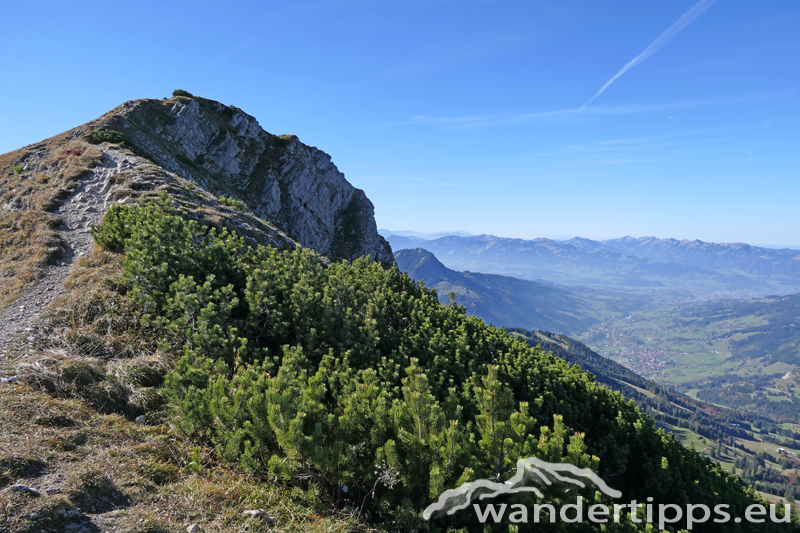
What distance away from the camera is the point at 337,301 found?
519 inches

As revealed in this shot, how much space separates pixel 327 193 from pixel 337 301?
74075 millimetres

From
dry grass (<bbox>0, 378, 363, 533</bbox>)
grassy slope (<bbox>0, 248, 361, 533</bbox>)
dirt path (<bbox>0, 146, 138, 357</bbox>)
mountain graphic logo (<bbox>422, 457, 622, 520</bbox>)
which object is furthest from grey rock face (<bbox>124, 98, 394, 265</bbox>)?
mountain graphic logo (<bbox>422, 457, 622, 520</bbox>)

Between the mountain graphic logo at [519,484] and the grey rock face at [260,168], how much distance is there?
51581 millimetres

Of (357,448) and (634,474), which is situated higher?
(357,448)

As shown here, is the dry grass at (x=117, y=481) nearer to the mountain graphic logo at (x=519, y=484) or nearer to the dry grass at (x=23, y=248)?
the mountain graphic logo at (x=519, y=484)

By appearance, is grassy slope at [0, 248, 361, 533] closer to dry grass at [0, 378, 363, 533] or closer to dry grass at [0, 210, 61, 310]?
dry grass at [0, 378, 363, 533]

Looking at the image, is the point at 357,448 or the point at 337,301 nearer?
the point at 357,448

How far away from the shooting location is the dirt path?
10562mm

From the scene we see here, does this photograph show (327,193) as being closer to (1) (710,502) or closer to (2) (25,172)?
(2) (25,172)

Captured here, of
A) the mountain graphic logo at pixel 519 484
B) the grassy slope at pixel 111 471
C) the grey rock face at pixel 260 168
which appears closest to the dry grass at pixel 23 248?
the grassy slope at pixel 111 471

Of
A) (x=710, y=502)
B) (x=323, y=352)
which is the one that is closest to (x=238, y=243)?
(x=323, y=352)

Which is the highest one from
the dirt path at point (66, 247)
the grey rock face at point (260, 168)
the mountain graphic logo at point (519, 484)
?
the grey rock face at point (260, 168)

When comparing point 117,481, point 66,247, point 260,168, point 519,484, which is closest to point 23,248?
point 66,247

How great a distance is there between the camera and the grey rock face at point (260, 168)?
A: 2151 inches
